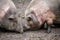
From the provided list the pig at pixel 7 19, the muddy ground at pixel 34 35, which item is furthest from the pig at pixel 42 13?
the pig at pixel 7 19

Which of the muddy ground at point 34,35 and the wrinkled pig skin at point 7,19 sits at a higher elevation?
the wrinkled pig skin at point 7,19

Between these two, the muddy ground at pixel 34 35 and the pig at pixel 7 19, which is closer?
the muddy ground at pixel 34 35

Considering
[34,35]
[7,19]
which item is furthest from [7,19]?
[34,35]

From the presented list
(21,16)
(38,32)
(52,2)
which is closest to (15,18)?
(21,16)

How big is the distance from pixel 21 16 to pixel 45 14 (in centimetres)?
66

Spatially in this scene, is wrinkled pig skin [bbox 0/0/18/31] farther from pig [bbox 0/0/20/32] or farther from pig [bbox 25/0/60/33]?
pig [bbox 25/0/60/33]

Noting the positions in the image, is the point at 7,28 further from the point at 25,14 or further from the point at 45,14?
the point at 45,14

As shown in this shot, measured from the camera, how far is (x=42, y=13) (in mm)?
6531

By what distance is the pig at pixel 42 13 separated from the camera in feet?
21.2

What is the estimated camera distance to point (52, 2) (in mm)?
6824

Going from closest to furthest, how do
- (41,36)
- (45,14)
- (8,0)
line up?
(41,36), (45,14), (8,0)

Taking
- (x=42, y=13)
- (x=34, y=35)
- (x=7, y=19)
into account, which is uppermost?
(x=42, y=13)

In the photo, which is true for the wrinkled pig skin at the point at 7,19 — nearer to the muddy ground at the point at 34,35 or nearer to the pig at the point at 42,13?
the muddy ground at the point at 34,35

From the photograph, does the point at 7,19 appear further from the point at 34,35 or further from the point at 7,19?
→ the point at 34,35
